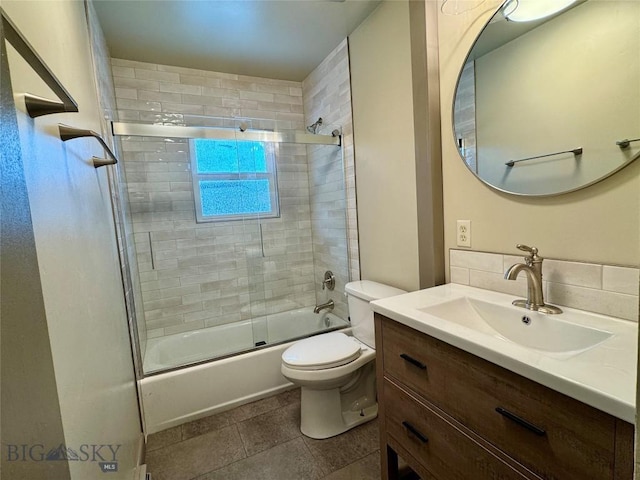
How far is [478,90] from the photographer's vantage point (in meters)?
1.31

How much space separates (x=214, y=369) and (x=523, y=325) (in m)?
1.72

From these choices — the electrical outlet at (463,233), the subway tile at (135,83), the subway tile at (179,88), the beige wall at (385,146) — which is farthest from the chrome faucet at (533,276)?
the subway tile at (135,83)

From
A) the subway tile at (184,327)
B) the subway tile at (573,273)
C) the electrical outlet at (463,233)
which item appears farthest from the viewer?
the subway tile at (184,327)

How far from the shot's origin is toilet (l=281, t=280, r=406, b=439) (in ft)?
5.22

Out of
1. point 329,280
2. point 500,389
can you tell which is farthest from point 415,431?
point 329,280

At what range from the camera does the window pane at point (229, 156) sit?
2.52m

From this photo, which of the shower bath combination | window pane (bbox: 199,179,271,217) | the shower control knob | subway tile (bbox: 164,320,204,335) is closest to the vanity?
the shower bath combination

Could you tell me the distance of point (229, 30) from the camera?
6.56 ft

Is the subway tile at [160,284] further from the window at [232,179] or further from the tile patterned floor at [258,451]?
the tile patterned floor at [258,451]

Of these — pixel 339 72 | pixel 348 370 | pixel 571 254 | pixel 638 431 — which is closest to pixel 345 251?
pixel 348 370

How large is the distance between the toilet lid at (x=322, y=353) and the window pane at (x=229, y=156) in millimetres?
1563

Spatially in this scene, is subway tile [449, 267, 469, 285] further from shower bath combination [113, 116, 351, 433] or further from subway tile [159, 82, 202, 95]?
subway tile [159, 82, 202, 95]

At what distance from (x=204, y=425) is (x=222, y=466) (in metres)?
0.38

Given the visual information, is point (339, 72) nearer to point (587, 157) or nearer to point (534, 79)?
point (534, 79)
